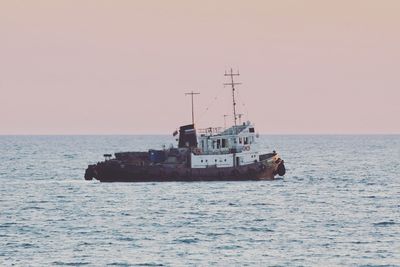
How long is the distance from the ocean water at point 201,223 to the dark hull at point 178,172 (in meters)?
0.87

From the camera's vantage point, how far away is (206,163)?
117500 millimetres

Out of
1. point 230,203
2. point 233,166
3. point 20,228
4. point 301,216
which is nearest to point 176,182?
point 233,166

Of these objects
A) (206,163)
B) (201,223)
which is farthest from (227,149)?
(201,223)

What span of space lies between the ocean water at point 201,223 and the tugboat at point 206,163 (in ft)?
3.63

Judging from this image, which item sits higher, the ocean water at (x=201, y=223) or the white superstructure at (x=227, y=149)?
the white superstructure at (x=227, y=149)

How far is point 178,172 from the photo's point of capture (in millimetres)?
118188

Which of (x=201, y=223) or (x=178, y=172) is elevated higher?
(x=178, y=172)

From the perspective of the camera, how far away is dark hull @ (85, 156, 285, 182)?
11769cm

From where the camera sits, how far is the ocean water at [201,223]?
67438mm

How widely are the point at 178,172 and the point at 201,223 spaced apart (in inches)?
1349

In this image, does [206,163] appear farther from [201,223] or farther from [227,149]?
[201,223]

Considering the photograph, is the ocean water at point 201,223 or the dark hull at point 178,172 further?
the dark hull at point 178,172

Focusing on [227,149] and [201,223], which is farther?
[227,149]

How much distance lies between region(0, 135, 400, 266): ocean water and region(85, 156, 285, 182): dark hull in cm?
87
